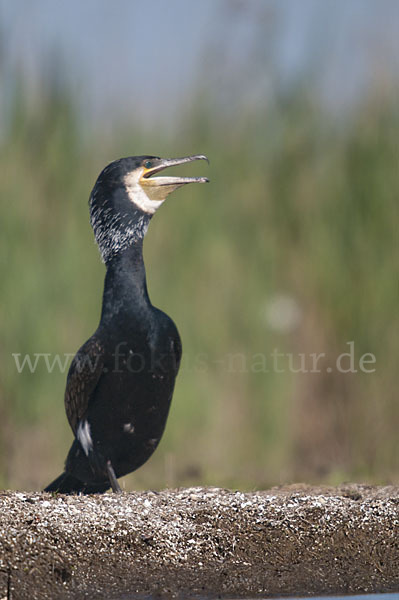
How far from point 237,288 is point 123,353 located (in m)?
1.49

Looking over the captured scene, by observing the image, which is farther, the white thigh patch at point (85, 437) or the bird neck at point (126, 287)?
the white thigh patch at point (85, 437)

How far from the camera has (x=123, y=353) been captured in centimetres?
488

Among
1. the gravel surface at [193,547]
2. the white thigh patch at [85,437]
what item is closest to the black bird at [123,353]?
the white thigh patch at [85,437]

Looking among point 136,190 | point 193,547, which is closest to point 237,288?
point 136,190

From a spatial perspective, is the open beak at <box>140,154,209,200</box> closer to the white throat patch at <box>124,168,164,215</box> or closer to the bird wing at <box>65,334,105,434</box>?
the white throat patch at <box>124,168,164,215</box>

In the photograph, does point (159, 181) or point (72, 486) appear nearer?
point (159, 181)

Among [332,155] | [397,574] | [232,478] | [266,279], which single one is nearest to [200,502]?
[397,574]

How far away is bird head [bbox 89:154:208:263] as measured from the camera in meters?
5.11

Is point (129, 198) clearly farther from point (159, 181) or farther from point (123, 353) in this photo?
point (123, 353)

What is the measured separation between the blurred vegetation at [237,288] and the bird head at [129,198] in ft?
2.97

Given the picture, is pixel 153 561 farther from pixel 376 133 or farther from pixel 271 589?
pixel 376 133

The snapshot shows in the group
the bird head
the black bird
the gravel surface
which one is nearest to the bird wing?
the black bird

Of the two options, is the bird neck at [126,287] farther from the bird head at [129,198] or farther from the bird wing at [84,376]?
the bird wing at [84,376]

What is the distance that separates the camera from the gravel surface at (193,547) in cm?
375
